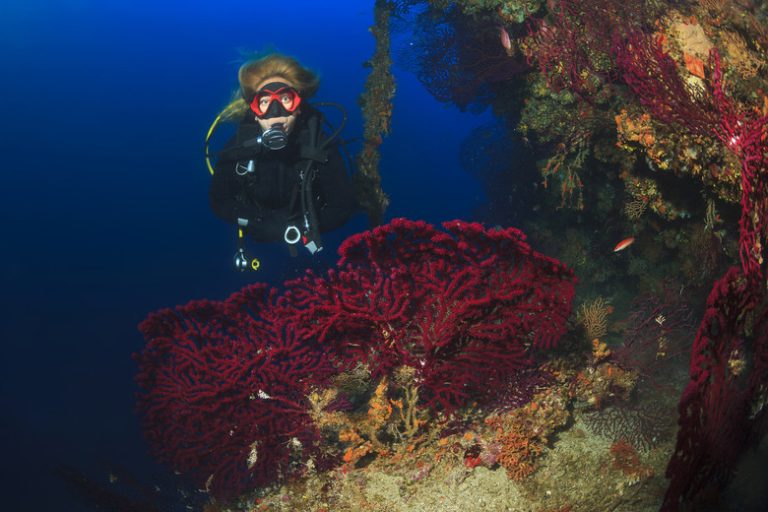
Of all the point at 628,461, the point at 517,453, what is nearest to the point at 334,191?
the point at 517,453

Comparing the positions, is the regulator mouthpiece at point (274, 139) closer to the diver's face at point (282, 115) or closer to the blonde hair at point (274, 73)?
the diver's face at point (282, 115)

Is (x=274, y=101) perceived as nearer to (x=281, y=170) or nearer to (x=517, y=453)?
(x=281, y=170)

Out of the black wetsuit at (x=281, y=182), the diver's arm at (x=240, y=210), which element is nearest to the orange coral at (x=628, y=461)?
the black wetsuit at (x=281, y=182)

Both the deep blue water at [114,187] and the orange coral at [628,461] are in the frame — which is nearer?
the orange coral at [628,461]

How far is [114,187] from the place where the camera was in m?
40.4

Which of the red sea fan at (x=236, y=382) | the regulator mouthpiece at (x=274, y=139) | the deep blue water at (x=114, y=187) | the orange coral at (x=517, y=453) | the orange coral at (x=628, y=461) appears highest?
the deep blue water at (x=114, y=187)

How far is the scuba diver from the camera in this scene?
507 cm

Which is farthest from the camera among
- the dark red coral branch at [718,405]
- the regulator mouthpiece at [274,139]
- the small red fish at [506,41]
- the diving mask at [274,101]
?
the small red fish at [506,41]

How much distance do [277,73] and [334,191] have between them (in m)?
1.70

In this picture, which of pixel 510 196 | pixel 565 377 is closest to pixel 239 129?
pixel 565 377

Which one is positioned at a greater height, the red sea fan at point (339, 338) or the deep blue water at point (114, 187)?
the deep blue water at point (114, 187)

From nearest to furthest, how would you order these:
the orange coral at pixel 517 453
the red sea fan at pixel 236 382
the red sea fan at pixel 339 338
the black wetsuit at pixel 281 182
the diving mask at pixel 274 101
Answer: the orange coral at pixel 517 453 < the red sea fan at pixel 339 338 < the red sea fan at pixel 236 382 < the diving mask at pixel 274 101 < the black wetsuit at pixel 281 182

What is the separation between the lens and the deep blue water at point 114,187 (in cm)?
1527

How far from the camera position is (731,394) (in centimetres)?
249
